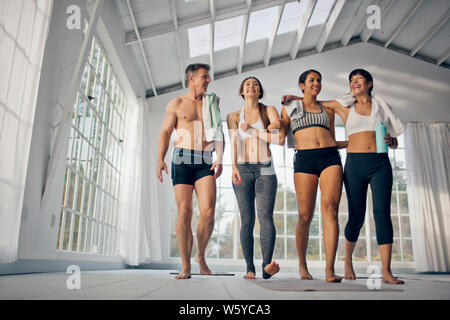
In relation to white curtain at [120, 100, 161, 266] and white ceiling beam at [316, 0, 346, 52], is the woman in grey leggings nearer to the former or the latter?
white curtain at [120, 100, 161, 266]

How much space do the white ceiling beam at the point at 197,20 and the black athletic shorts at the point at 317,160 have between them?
11.4 feet

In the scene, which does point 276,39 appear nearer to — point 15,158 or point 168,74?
point 168,74

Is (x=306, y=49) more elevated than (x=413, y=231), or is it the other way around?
(x=306, y=49)

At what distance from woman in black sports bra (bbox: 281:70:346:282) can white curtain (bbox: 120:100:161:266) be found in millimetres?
3528

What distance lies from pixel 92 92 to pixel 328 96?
14.7 ft

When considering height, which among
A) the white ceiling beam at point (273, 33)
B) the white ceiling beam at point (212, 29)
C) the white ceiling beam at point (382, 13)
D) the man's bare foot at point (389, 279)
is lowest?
the man's bare foot at point (389, 279)

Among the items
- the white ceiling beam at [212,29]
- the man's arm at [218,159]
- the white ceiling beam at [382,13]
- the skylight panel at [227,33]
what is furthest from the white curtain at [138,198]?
the white ceiling beam at [382,13]

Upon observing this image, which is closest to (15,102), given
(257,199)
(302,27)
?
(257,199)

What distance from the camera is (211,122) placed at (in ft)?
7.71

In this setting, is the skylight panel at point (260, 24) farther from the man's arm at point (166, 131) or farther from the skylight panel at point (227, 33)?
the man's arm at point (166, 131)

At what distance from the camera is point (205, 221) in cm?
234

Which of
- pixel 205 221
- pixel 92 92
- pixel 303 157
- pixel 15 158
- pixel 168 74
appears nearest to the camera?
pixel 15 158

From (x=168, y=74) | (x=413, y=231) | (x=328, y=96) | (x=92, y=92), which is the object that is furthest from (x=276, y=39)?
(x=413, y=231)

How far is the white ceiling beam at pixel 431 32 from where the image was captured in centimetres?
588
